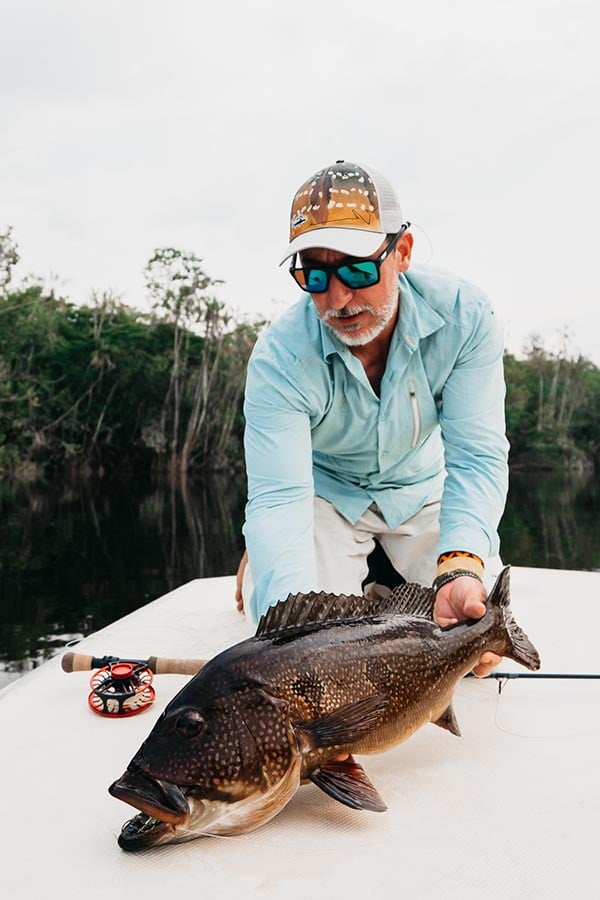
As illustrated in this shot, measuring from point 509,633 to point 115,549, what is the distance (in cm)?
1326

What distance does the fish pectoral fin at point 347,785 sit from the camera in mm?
1958

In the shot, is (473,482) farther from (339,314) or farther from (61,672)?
(61,672)

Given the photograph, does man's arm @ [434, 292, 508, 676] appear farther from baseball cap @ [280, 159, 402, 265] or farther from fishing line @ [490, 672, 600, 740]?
baseball cap @ [280, 159, 402, 265]

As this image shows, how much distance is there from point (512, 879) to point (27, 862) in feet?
4.05

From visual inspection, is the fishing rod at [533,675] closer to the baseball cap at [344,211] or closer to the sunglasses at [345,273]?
the sunglasses at [345,273]

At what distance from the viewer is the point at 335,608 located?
2342 millimetres

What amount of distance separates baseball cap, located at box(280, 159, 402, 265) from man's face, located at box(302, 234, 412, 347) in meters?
0.06

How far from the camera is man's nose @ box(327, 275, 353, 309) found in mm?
3000

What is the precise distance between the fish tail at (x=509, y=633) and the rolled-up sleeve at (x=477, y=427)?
69 cm

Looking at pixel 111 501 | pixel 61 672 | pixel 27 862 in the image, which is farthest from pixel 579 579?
pixel 111 501

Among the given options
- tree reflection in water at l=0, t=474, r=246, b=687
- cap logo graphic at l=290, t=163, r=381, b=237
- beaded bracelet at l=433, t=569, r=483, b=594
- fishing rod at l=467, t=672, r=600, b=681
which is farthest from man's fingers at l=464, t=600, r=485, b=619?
tree reflection in water at l=0, t=474, r=246, b=687

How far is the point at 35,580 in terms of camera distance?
1132 cm

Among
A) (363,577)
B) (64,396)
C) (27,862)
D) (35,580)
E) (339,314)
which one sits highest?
(64,396)

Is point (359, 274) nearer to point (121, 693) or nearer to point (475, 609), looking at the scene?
point (475, 609)
